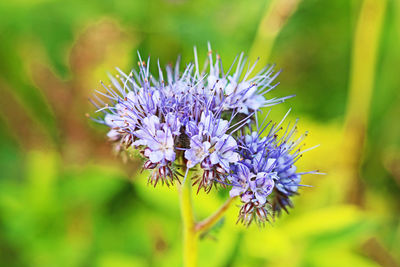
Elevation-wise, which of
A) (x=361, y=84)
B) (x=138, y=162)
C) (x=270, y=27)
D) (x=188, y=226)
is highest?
(x=270, y=27)

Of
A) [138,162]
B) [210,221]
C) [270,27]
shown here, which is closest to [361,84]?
[270,27]

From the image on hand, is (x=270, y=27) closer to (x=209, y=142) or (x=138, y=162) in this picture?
(x=138, y=162)

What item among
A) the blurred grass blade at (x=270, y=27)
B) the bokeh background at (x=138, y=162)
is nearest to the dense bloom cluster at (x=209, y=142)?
the bokeh background at (x=138, y=162)

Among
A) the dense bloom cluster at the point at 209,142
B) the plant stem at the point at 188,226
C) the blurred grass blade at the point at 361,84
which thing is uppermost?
the blurred grass blade at the point at 361,84

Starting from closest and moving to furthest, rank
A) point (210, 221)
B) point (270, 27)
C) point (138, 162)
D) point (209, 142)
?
point (209, 142)
point (210, 221)
point (138, 162)
point (270, 27)

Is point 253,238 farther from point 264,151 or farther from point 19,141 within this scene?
point 19,141

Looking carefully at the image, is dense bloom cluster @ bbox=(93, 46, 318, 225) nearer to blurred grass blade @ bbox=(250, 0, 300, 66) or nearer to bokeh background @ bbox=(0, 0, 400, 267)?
bokeh background @ bbox=(0, 0, 400, 267)

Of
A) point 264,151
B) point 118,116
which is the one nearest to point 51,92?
point 118,116

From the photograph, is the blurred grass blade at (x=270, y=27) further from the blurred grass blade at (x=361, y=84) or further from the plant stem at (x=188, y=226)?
the plant stem at (x=188, y=226)
